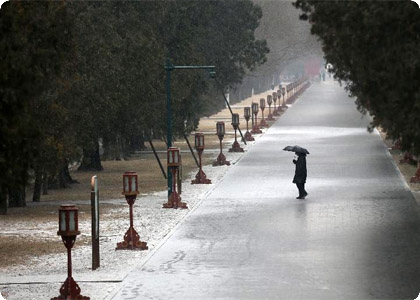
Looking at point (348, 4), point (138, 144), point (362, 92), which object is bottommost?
point (138, 144)

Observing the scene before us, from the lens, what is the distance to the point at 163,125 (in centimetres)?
4297

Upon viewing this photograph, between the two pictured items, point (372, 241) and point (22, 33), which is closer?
point (22, 33)

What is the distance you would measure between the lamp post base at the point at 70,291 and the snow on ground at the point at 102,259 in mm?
233

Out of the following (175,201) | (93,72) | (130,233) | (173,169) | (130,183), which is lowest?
(175,201)

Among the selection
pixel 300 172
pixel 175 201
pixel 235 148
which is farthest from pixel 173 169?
pixel 235 148

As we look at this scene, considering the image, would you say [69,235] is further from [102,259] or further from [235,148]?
[235,148]

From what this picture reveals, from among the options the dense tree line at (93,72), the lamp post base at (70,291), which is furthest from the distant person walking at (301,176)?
the lamp post base at (70,291)

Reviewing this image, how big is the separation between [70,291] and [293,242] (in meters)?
6.48

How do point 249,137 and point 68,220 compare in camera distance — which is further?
point 249,137

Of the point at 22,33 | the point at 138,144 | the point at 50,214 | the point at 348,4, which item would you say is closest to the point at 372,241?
the point at 348,4

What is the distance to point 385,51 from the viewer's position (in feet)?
59.1

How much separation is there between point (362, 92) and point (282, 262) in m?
3.40

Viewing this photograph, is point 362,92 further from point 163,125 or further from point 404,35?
point 163,125

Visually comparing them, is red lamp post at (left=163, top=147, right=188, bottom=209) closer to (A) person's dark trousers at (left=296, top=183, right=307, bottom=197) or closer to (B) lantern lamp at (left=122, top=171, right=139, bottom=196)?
(A) person's dark trousers at (left=296, top=183, right=307, bottom=197)
